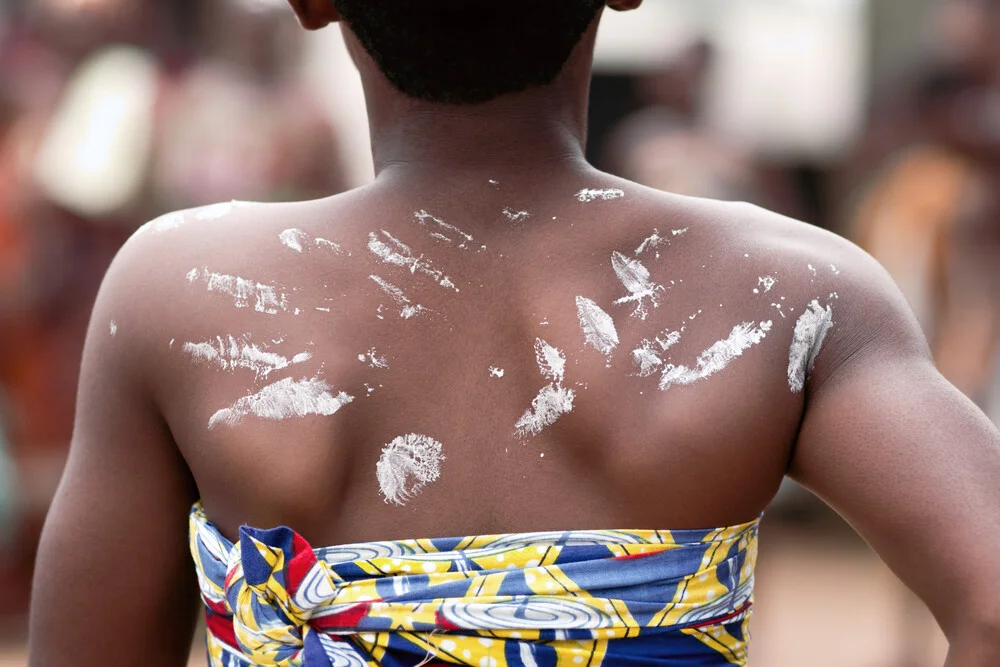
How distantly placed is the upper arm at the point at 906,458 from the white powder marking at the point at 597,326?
0.20m

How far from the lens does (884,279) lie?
50.4 inches

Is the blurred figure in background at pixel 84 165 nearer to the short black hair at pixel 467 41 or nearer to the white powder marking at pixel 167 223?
the white powder marking at pixel 167 223

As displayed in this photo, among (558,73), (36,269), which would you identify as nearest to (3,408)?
(36,269)

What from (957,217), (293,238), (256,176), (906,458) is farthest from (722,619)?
(256,176)

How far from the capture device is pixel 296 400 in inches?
47.6

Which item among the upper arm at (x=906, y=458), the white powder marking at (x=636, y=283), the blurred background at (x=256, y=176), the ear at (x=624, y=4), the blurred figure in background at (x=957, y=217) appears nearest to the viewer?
the upper arm at (x=906, y=458)

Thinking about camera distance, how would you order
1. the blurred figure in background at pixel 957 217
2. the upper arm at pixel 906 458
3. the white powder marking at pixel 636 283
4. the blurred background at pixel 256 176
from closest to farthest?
the upper arm at pixel 906 458 → the white powder marking at pixel 636 283 → the blurred figure in background at pixel 957 217 → the blurred background at pixel 256 176

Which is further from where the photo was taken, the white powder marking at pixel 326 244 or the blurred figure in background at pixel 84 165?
the blurred figure in background at pixel 84 165

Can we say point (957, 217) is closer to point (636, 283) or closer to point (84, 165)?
point (84, 165)

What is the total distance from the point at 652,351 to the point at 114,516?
23.0 inches

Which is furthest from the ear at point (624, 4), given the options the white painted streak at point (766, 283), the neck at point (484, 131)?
the white painted streak at point (766, 283)

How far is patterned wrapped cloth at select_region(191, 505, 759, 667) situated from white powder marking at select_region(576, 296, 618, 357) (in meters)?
0.18

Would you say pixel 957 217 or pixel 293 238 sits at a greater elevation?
pixel 293 238

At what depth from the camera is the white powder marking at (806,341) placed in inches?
48.3
